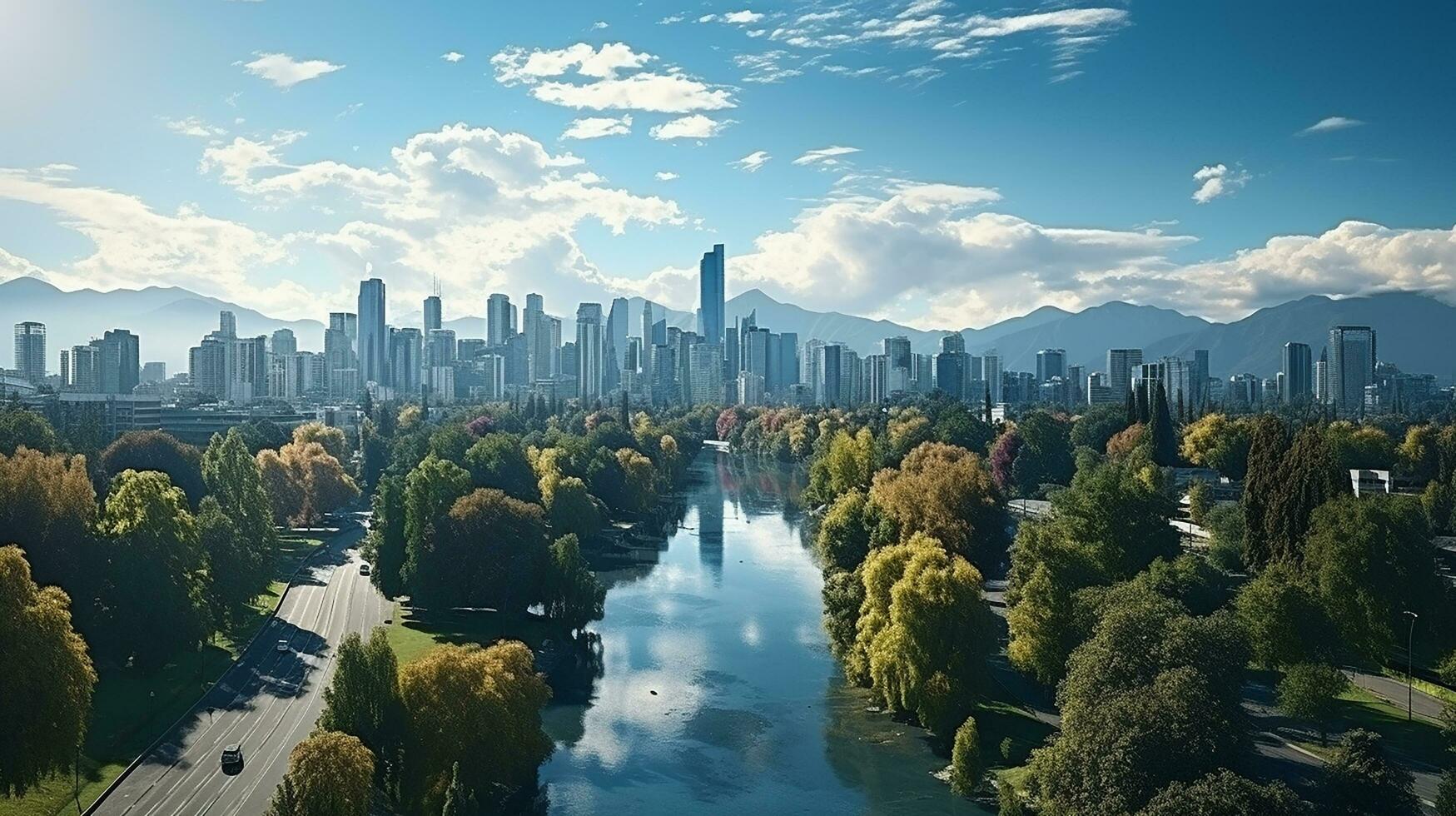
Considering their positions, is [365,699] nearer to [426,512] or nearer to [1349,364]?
[426,512]

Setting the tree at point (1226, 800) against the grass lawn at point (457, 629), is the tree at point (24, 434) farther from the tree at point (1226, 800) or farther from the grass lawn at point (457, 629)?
the tree at point (1226, 800)

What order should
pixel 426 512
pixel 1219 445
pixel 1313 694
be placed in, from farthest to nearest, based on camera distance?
pixel 1219 445, pixel 426 512, pixel 1313 694

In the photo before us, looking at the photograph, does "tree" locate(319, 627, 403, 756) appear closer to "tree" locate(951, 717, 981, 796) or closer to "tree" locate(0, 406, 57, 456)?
"tree" locate(951, 717, 981, 796)

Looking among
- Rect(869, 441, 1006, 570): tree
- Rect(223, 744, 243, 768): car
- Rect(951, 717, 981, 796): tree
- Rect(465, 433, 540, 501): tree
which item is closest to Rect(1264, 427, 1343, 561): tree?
Rect(869, 441, 1006, 570): tree

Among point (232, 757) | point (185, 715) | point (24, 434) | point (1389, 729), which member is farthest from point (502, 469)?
point (1389, 729)

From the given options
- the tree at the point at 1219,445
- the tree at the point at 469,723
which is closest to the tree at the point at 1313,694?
the tree at the point at 469,723

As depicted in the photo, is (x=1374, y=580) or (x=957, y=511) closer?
(x=1374, y=580)

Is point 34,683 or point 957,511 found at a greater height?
point 957,511

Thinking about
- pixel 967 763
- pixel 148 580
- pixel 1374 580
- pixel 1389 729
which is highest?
pixel 1374 580
